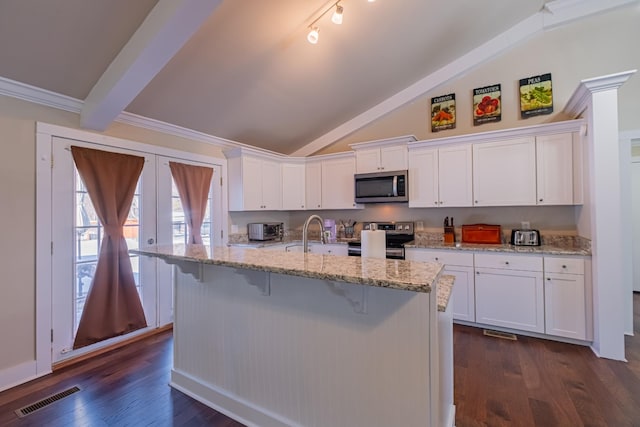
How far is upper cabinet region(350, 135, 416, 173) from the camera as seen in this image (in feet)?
12.7

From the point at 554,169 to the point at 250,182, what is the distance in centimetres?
366

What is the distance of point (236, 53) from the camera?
106 inches

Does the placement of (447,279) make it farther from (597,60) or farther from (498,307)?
(597,60)

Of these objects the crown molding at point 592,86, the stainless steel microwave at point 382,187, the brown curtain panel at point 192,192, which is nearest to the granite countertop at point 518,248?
the stainless steel microwave at point 382,187

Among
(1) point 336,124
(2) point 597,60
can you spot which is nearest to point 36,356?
(1) point 336,124

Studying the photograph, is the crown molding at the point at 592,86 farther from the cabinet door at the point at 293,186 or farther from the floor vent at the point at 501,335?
the cabinet door at the point at 293,186

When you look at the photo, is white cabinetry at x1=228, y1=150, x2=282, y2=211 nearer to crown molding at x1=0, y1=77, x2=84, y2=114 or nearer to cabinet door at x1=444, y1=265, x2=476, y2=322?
crown molding at x1=0, y1=77, x2=84, y2=114

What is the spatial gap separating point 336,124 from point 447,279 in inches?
136

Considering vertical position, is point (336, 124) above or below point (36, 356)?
above

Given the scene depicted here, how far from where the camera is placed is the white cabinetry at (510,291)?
2939 mm

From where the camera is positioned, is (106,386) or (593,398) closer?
(593,398)

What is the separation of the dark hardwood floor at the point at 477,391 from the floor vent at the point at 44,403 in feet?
0.13

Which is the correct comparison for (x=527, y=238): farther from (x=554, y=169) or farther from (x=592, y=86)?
(x=592, y=86)

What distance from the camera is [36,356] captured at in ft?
7.87
